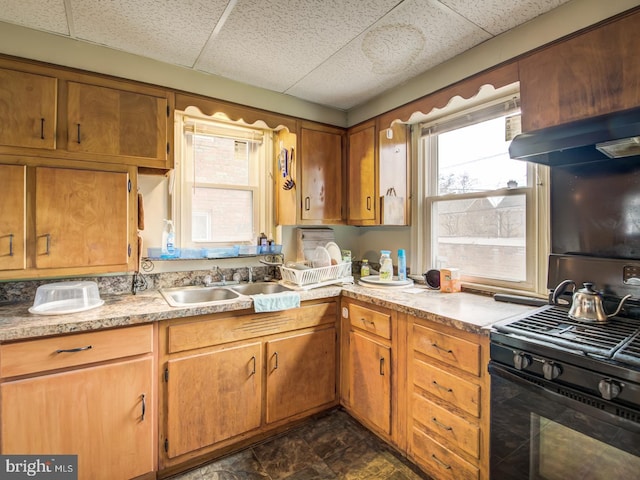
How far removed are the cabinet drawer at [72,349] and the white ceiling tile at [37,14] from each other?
5.13 ft

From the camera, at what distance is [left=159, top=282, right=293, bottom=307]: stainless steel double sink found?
2.13 meters

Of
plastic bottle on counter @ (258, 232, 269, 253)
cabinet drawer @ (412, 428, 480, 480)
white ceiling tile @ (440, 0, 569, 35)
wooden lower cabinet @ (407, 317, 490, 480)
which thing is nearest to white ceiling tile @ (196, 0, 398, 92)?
white ceiling tile @ (440, 0, 569, 35)

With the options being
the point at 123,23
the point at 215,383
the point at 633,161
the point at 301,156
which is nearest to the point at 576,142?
the point at 633,161

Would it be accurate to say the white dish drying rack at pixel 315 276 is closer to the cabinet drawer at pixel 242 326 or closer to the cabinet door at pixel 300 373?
the cabinet drawer at pixel 242 326

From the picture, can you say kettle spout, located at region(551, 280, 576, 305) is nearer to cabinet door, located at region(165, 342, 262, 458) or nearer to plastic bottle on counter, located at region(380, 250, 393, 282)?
plastic bottle on counter, located at region(380, 250, 393, 282)

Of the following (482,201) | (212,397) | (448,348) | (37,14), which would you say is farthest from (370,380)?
(37,14)

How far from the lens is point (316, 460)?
72.9 inches

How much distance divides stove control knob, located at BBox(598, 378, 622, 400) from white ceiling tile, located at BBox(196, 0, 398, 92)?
1.71 metres

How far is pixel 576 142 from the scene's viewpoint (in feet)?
4.11

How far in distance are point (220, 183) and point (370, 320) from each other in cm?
153

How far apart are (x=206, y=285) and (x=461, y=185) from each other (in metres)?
1.97

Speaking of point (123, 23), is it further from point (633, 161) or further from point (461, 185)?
point (633, 161)

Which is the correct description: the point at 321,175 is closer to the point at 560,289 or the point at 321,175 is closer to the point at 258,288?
the point at 258,288

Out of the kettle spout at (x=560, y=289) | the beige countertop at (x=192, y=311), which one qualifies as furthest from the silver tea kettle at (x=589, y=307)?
the beige countertop at (x=192, y=311)
